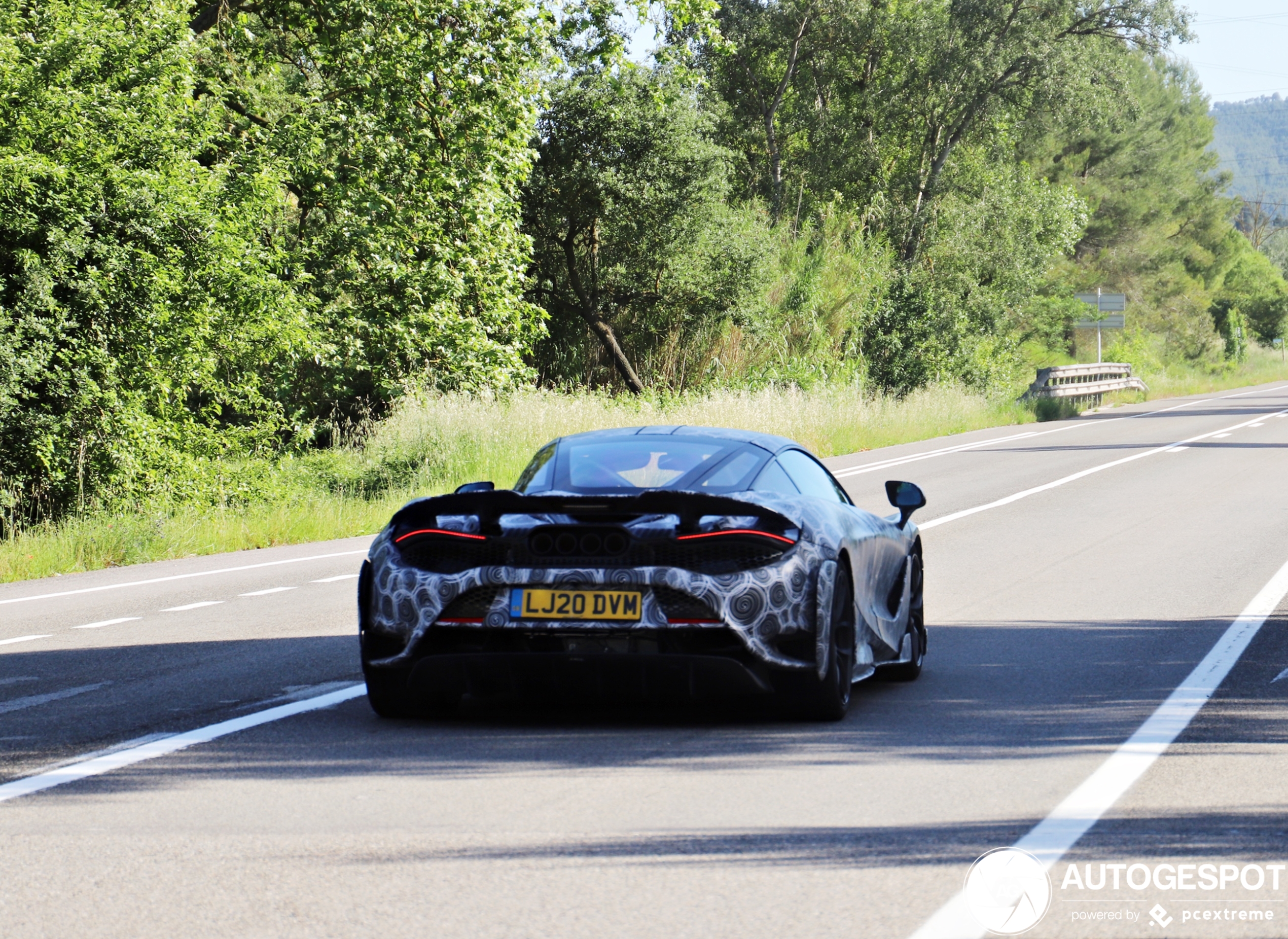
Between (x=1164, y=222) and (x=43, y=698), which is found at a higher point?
(x=1164, y=222)

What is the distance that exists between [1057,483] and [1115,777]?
Result: 622 inches

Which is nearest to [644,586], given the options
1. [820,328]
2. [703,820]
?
[703,820]

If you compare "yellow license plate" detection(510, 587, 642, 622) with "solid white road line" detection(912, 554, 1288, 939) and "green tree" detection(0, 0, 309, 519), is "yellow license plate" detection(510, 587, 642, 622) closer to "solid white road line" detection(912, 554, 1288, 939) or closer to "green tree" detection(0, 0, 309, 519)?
"solid white road line" detection(912, 554, 1288, 939)

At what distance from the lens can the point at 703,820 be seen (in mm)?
5145

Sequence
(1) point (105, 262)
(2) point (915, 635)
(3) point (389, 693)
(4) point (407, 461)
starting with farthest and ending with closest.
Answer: (4) point (407, 461), (1) point (105, 262), (2) point (915, 635), (3) point (389, 693)

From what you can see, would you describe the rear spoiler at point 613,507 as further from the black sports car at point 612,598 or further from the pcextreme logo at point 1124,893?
the pcextreme logo at point 1124,893

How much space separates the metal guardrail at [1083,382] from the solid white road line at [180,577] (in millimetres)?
29342

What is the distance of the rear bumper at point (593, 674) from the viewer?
6281 millimetres

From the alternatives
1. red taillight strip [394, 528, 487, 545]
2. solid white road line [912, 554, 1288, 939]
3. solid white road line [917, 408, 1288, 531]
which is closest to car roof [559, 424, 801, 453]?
red taillight strip [394, 528, 487, 545]

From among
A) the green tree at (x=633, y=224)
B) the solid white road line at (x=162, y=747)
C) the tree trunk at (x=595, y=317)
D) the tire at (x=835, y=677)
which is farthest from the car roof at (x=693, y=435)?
the tree trunk at (x=595, y=317)

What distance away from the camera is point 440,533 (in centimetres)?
656

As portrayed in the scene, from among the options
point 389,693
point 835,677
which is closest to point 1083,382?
point 835,677

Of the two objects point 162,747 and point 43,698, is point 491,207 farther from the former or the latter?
point 162,747

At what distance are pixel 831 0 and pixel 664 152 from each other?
13750 mm
